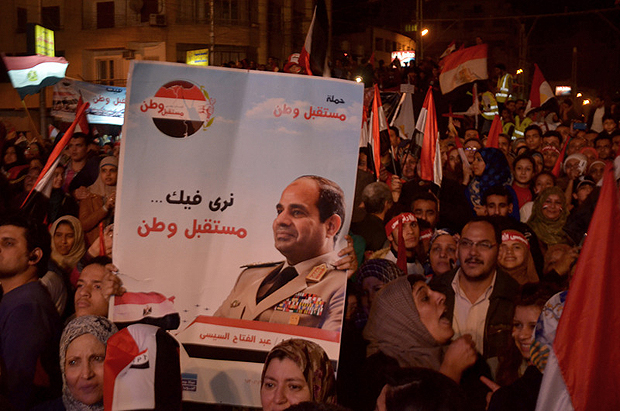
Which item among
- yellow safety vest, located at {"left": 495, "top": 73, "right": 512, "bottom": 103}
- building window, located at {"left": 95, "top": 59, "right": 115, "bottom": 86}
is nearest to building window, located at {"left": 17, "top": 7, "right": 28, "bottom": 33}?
building window, located at {"left": 95, "top": 59, "right": 115, "bottom": 86}

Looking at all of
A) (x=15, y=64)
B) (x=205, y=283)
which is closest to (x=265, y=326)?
(x=205, y=283)

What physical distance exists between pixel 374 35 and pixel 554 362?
1744 inches

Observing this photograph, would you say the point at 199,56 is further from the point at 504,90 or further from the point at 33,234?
the point at 33,234

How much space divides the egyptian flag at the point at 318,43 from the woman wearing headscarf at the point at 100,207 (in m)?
1.88

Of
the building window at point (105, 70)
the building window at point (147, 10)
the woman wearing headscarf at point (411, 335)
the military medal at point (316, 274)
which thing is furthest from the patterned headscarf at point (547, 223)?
the building window at point (105, 70)

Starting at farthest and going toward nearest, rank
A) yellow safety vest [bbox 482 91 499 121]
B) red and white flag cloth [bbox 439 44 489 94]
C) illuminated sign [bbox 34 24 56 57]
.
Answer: illuminated sign [bbox 34 24 56 57], yellow safety vest [bbox 482 91 499 121], red and white flag cloth [bbox 439 44 489 94]

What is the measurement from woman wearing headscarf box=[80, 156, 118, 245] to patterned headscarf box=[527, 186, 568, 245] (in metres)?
3.48

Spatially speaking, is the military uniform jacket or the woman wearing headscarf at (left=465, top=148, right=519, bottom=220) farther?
the woman wearing headscarf at (left=465, top=148, right=519, bottom=220)

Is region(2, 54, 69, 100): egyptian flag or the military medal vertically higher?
region(2, 54, 69, 100): egyptian flag

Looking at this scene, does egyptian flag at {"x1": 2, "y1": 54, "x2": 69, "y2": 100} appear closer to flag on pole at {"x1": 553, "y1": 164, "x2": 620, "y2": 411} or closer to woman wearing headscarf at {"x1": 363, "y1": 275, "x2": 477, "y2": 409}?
woman wearing headscarf at {"x1": 363, "y1": 275, "x2": 477, "y2": 409}

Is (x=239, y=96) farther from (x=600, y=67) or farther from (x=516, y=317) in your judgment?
(x=600, y=67)

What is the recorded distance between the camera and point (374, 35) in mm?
44531

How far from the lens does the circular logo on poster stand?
327 centimetres

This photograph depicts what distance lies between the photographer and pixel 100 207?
5113mm
